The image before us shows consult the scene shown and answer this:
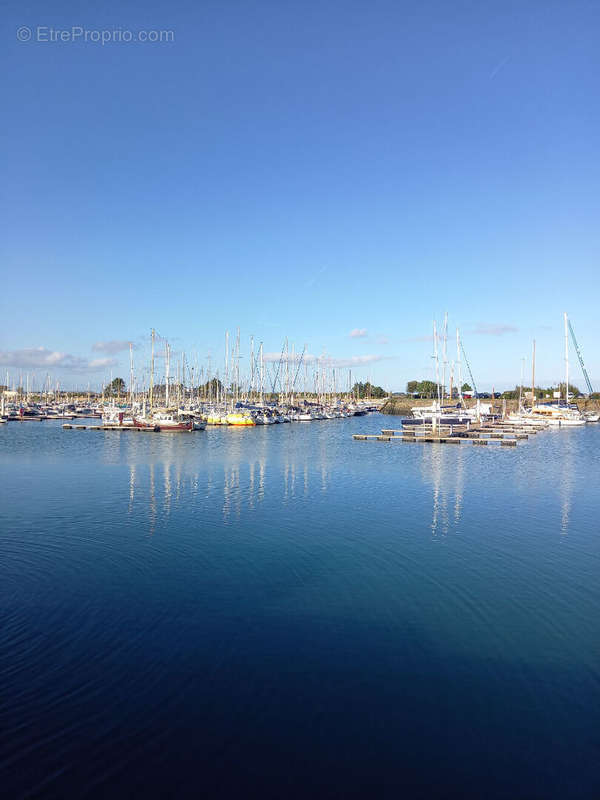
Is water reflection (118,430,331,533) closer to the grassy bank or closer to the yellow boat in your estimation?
the yellow boat

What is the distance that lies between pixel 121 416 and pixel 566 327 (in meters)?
83.4

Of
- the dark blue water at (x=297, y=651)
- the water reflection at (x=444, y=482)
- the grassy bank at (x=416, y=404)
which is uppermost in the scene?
the grassy bank at (x=416, y=404)

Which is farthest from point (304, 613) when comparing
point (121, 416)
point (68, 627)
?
point (121, 416)

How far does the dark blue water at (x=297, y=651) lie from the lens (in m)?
8.82

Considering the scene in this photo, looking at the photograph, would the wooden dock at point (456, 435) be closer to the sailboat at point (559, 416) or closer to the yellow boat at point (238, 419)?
the sailboat at point (559, 416)

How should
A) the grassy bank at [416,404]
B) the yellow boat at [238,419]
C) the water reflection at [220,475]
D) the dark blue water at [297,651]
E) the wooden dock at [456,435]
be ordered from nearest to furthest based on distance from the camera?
the dark blue water at [297,651], the water reflection at [220,475], the wooden dock at [456,435], the yellow boat at [238,419], the grassy bank at [416,404]

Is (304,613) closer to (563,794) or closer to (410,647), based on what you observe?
(410,647)

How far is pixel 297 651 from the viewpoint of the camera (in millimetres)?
12727

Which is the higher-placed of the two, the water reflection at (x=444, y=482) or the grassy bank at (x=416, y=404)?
the grassy bank at (x=416, y=404)

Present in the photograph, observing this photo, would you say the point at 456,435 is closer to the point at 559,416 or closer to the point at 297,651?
the point at 559,416

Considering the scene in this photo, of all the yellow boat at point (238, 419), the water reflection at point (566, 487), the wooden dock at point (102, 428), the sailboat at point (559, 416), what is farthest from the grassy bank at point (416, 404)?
the wooden dock at point (102, 428)

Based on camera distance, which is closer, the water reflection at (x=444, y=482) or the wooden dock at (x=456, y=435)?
the water reflection at (x=444, y=482)

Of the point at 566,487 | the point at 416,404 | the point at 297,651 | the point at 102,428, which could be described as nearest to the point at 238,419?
the point at 102,428

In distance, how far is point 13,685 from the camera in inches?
423
